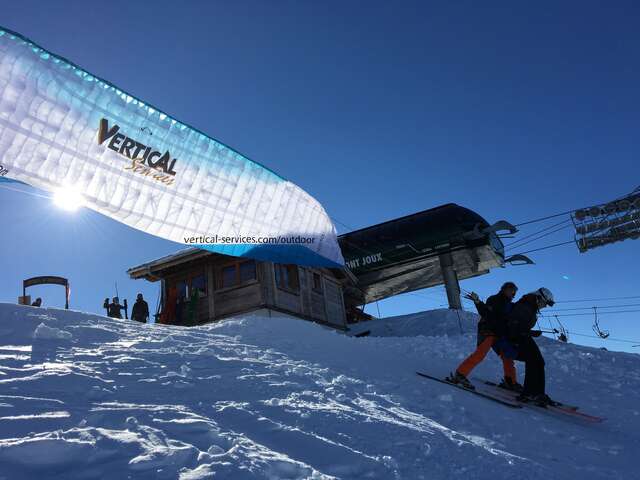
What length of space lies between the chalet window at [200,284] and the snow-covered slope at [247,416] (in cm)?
1056

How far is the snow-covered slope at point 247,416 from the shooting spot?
131 inches

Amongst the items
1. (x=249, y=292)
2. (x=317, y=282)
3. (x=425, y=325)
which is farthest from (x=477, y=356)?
(x=425, y=325)

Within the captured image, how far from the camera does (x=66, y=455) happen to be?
3107mm

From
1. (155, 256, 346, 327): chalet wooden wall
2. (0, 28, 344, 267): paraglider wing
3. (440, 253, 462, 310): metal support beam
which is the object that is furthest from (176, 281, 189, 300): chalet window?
(440, 253, 462, 310): metal support beam

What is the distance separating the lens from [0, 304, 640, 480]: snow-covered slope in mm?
3334

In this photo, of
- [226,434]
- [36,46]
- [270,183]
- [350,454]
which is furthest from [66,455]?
[270,183]

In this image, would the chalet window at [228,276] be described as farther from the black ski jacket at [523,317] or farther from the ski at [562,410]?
the ski at [562,410]

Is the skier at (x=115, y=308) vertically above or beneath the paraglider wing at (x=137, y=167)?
beneath

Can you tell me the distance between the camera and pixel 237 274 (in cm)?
1939

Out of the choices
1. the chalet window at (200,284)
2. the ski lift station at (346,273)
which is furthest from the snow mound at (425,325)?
the chalet window at (200,284)

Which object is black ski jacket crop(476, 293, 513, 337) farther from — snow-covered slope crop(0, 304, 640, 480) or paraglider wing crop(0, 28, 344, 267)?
paraglider wing crop(0, 28, 344, 267)

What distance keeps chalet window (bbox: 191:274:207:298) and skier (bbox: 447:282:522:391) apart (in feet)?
43.0

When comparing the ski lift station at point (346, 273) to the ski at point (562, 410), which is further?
the ski lift station at point (346, 273)

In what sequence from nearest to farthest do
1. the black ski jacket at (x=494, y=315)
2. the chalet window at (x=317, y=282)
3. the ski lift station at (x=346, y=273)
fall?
the black ski jacket at (x=494, y=315) → the ski lift station at (x=346, y=273) → the chalet window at (x=317, y=282)
